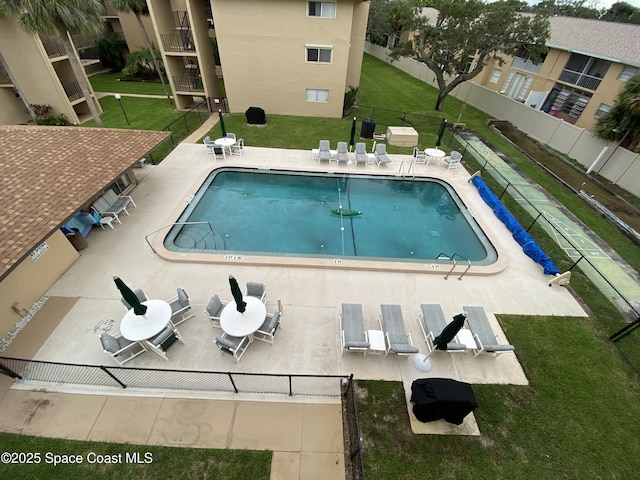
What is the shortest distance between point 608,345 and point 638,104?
1583 cm

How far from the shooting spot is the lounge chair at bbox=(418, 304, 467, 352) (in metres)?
8.04

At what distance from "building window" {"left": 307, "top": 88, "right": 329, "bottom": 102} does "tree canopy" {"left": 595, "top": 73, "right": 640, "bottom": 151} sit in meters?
18.6

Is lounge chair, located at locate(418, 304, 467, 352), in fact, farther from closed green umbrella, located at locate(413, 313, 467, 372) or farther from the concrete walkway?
the concrete walkway

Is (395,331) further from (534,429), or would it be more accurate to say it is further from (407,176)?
(407,176)

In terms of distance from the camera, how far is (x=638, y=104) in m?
15.8

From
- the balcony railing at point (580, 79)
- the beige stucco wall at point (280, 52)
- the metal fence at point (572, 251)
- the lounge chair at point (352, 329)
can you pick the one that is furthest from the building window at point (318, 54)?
the balcony railing at point (580, 79)

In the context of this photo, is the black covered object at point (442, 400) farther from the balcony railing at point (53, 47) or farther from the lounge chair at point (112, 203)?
the balcony railing at point (53, 47)

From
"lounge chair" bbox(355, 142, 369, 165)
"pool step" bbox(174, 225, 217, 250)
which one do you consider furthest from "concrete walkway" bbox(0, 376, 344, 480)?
"lounge chair" bbox(355, 142, 369, 165)

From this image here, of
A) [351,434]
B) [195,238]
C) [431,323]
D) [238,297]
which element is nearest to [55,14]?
[195,238]

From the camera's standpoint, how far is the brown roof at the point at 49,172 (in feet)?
27.4

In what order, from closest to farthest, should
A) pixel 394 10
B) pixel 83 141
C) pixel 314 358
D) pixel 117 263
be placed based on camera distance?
1. pixel 314 358
2. pixel 117 263
3. pixel 83 141
4. pixel 394 10

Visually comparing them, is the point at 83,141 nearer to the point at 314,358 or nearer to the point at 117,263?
the point at 117,263

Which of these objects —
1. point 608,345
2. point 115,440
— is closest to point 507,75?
point 608,345

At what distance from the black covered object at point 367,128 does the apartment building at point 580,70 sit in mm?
14285
